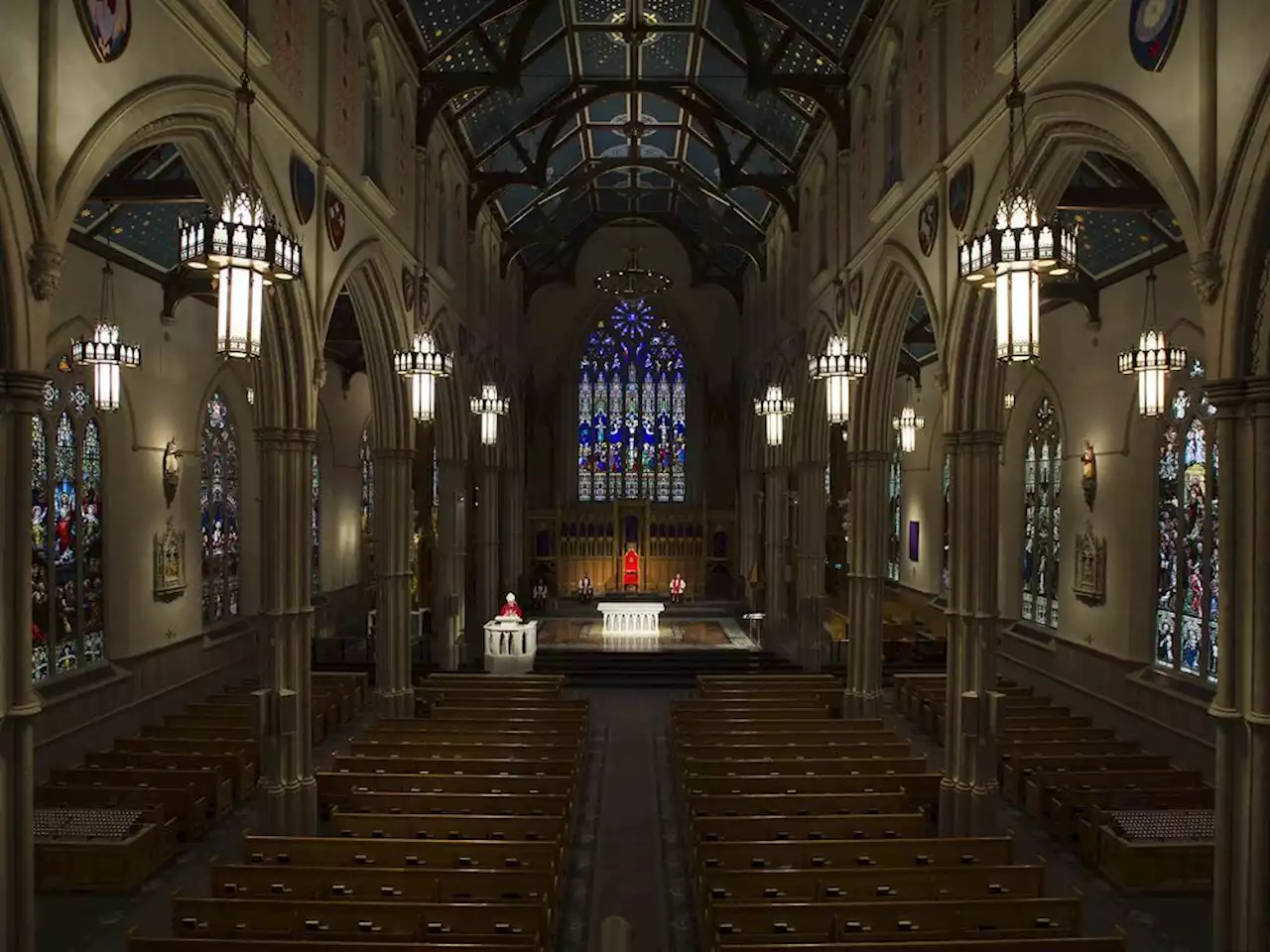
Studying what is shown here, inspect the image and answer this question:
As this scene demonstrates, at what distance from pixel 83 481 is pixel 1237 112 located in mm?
18085

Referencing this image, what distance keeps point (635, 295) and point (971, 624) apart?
50.0 ft

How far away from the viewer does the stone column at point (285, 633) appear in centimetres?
1391

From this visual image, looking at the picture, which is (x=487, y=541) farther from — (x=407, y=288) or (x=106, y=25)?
(x=106, y=25)

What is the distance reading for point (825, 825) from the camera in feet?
37.7

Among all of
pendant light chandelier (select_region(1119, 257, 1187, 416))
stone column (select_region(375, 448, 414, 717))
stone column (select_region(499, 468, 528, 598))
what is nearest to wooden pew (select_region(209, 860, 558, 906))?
stone column (select_region(375, 448, 414, 717))

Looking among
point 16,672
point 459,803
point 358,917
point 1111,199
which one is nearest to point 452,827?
point 459,803

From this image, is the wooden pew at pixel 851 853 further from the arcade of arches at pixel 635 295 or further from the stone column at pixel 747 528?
the stone column at pixel 747 528

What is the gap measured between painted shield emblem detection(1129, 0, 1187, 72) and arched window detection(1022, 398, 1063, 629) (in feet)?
43.0

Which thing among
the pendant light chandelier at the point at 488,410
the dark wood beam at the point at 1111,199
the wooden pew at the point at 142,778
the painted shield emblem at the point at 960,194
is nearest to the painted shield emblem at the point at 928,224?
the painted shield emblem at the point at 960,194

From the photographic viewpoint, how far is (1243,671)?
8188 millimetres

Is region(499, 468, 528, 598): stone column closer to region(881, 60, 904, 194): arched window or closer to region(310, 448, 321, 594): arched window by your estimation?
region(310, 448, 321, 594): arched window

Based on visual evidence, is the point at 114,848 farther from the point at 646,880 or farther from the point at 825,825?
the point at 825,825

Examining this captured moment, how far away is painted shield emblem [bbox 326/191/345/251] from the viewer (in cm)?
1538

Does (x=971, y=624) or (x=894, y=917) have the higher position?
(x=971, y=624)
